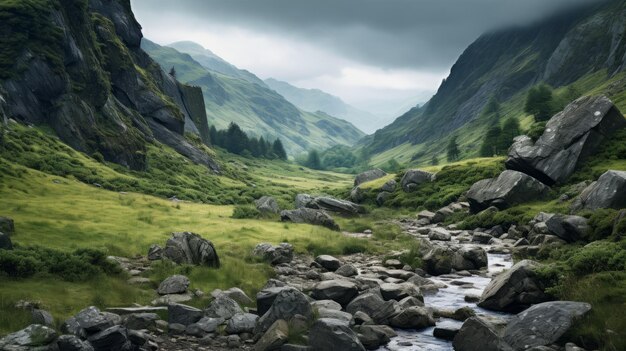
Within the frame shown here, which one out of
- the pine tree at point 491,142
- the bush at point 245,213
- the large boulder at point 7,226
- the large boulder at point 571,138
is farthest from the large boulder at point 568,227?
the pine tree at point 491,142

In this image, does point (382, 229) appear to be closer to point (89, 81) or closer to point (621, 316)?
point (621, 316)

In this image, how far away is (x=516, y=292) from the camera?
75.9 feet

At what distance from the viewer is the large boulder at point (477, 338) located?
54.5ft

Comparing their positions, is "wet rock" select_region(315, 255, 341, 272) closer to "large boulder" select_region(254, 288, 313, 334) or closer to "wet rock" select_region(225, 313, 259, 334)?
"large boulder" select_region(254, 288, 313, 334)

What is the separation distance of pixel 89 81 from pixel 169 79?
7847cm

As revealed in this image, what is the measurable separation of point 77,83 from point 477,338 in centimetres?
11571

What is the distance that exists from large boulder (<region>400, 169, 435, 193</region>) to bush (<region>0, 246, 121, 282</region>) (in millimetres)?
76473

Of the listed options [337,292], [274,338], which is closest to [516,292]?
[337,292]

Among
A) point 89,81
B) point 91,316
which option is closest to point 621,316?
point 91,316

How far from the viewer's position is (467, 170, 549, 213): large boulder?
59.0 meters

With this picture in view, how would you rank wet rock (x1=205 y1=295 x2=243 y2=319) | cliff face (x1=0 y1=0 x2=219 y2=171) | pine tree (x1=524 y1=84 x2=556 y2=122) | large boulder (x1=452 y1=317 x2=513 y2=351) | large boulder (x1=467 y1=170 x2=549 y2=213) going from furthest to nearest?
pine tree (x1=524 y1=84 x2=556 y2=122) → cliff face (x1=0 y1=0 x2=219 y2=171) → large boulder (x1=467 y1=170 x2=549 y2=213) → wet rock (x1=205 y1=295 x2=243 y2=319) → large boulder (x1=452 y1=317 x2=513 y2=351)

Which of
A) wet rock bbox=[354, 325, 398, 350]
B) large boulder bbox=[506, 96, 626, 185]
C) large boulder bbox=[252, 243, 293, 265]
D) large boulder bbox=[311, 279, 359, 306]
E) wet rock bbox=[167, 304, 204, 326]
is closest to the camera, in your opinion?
wet rock bbox=[354, 325, 398, 350]

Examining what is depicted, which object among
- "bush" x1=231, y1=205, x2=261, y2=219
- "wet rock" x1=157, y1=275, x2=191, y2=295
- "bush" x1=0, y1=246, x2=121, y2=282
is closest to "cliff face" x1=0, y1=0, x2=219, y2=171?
"bush" x1=231, y1=205, x2=261, y2=219

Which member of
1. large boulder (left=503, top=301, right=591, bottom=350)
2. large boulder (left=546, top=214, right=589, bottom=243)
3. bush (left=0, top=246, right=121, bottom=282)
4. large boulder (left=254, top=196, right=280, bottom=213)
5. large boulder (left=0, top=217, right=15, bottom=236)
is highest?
large boulder (left=546, top=214, right=589, bottom=243)
